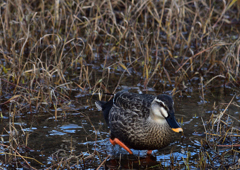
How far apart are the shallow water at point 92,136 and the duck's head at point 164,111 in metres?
0.37

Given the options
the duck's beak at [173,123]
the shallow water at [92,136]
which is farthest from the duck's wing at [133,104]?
the shallow water at [92,136]

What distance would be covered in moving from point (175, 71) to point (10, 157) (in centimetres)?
362

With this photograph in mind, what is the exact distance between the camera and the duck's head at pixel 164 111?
4.54 meters

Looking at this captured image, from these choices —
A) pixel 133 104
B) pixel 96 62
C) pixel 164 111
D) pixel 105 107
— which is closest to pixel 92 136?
pixel 105 107

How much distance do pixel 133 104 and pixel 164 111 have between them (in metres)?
0.51

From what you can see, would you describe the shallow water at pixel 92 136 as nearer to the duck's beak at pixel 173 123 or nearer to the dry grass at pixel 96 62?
the dry grass at pixel 96 62

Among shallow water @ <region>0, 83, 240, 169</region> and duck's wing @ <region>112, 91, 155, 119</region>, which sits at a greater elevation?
duck's wing @ <region>112, 91, 155, 119</region>

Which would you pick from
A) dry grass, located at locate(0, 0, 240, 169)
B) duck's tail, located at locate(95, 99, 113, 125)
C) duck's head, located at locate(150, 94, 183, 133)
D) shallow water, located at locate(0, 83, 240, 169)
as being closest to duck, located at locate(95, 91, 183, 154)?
duck's head, located at locate(150, 94, 183, 133)

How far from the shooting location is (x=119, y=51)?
27.5ft

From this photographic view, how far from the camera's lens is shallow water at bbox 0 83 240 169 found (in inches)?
191

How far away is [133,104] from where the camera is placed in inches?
196

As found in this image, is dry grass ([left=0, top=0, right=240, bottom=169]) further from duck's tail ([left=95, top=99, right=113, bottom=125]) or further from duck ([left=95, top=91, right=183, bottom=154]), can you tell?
duck ([left=95, top=91, right=183, bottom=154])

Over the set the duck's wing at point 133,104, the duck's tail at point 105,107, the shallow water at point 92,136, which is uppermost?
the duck's wing at point 133,104

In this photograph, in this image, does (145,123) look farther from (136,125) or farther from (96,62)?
(96,62)
